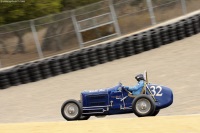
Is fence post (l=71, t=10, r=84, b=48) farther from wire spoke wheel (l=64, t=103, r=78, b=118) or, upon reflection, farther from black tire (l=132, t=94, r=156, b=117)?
black tire (l=132, t=94, r=156, b=117)

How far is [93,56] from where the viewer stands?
16875 millimetres

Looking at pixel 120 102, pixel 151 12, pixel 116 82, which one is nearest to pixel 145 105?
pixel 120 102

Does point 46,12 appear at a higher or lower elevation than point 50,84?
higher

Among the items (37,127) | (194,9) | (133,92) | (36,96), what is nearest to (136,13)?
(194,9)

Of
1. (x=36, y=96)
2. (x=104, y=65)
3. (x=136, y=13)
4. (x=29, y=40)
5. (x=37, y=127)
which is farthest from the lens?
(x=136, y=13)

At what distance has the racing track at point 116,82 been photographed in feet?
35.5

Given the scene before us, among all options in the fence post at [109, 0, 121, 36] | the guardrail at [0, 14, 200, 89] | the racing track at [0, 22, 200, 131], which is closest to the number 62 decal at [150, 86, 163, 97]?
the racing track at [0, 22, 200, 131]

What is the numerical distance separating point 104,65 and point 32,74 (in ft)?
9.34

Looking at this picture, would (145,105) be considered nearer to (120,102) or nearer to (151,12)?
(120,102)

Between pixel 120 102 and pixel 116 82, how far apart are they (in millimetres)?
5536

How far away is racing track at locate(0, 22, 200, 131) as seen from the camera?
35.5 feet

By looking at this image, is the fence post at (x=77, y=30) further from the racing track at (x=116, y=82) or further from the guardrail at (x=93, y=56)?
the racing track at (x=116, y=82)

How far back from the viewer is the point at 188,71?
1288 centimetres

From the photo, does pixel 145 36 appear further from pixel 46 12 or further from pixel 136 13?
pixel 46 12
